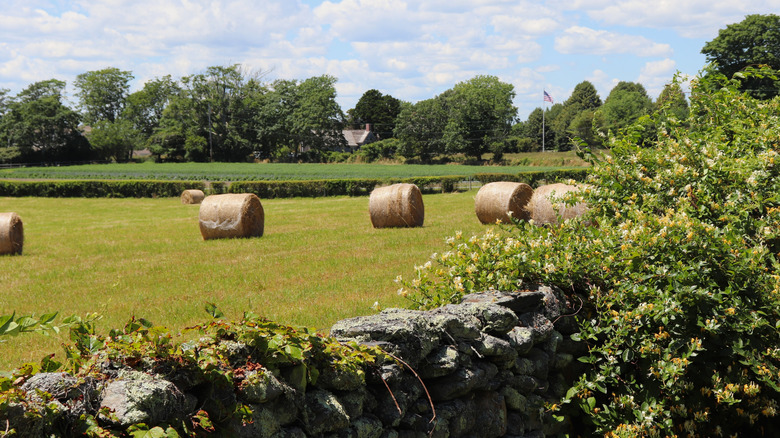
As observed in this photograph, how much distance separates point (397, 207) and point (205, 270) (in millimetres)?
7694

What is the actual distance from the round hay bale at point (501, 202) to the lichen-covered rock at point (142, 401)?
1686 centimetres

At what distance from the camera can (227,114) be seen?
318 feet

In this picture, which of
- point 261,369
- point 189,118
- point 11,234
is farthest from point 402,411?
point 189,118

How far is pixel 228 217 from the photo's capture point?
58.7 feet

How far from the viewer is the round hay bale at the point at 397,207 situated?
760 inches

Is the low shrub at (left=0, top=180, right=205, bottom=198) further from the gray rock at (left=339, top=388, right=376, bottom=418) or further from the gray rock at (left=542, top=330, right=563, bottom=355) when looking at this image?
the gray rock at (left=339, top=388, right=376, bottom=418)

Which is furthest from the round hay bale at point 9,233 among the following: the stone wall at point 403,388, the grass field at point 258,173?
the grass field at point 258,173

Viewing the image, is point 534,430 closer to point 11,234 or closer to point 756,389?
point 756,389

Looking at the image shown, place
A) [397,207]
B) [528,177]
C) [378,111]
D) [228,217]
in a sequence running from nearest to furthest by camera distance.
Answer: [228,217] → [397,207] → [528,177] → [378,111]

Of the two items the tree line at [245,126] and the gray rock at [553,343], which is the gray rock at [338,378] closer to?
the gray rock at [553,343]

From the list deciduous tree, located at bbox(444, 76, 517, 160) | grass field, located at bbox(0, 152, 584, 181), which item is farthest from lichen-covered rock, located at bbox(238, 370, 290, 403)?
deciduous tree, located at bbox(444, 76, 517, 160)

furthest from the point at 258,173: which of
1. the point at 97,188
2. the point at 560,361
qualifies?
the point at 560,361

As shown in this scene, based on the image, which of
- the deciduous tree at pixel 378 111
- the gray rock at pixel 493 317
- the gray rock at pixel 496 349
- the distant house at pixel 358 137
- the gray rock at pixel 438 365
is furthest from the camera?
the deciduous tree at pixel 378 111

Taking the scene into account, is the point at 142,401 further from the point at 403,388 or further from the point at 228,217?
the point at 228,217
